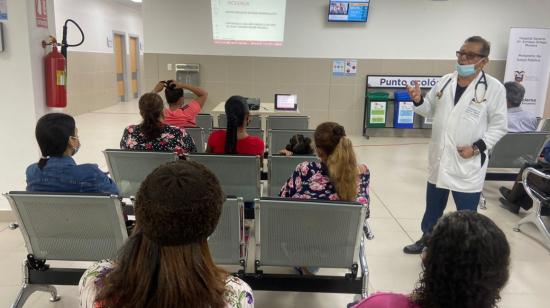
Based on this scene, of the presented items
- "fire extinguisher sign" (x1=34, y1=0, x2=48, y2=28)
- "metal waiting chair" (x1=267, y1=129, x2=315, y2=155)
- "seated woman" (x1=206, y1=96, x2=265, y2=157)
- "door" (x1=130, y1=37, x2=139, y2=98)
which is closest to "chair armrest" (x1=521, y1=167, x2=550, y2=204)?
"metal waiting chair" (x1=267, y1=129, x2=315, y2=155)

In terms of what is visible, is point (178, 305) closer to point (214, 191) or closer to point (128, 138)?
point (214, 191)

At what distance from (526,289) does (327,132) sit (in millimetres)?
1774

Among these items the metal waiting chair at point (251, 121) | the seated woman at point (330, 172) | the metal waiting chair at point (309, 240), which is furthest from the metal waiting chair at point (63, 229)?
the metal waiting chair at point (251, 121)

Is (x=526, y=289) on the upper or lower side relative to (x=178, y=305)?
lower

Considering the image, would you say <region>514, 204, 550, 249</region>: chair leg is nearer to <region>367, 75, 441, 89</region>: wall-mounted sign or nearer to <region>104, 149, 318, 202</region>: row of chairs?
<region>104, 149, 318, 202</region>: row of chairs

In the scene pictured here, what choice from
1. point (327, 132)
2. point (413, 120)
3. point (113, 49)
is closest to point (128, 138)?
point (327, 132)

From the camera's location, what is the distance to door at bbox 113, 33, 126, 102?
12.2 metres

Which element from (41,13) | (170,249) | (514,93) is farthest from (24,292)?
(514,93)

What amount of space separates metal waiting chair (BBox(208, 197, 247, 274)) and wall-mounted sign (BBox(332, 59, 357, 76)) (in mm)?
6314

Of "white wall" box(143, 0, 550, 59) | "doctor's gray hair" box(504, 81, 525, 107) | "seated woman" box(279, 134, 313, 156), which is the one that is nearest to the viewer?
"seated woman" box(279, 134, 313, 156)

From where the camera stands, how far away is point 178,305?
0.84 m

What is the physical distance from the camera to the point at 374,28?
7.78m

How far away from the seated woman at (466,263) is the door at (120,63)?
12.6 metres

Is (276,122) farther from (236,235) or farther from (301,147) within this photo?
(236,235)
